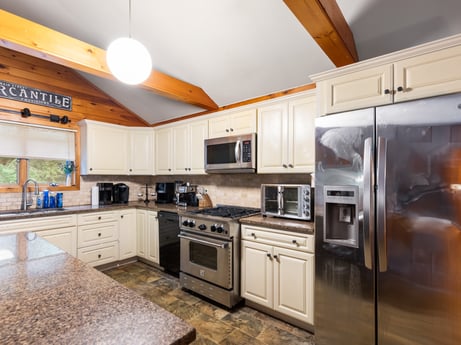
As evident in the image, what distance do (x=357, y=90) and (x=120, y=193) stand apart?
3.63 metres

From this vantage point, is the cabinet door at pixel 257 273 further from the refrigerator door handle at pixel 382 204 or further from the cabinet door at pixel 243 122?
the cabinet door at pixel 243 122

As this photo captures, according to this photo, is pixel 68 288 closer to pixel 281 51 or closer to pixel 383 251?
pixel 383 251

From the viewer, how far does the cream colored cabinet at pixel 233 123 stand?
286cm

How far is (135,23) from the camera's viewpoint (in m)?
2.47

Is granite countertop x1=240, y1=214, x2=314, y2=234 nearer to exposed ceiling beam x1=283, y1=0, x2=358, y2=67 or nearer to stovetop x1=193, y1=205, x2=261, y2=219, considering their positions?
stovetop x1=193, y1=205, x2=261, y2=219

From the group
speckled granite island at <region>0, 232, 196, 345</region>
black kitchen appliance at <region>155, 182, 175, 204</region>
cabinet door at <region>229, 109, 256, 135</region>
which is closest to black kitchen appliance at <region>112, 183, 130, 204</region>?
black kitchen appliance at <region>155, 182, 175, 204</region>

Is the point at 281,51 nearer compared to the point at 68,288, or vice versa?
the point at 68,288

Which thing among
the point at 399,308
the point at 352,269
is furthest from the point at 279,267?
the point at 399,308

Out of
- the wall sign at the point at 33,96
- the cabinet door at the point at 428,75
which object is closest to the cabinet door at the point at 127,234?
the wall sign at the point at 33,96

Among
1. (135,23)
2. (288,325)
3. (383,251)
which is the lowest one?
(288,325)

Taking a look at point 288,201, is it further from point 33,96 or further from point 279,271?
point 33,96

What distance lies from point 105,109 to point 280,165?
126 inches

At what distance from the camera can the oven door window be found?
257 cm

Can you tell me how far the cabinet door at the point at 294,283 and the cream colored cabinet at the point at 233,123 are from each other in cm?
142
